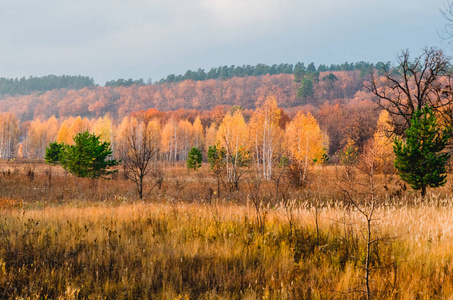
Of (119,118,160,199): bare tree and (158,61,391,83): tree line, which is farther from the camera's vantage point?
(158,61,391,83): tree line

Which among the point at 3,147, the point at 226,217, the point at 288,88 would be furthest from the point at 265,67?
the point at 226,217

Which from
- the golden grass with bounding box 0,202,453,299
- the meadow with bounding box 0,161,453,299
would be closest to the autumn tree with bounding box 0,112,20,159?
the meadow with bounding box 0,161,453,299

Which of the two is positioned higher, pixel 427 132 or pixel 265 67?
pixel 265 67

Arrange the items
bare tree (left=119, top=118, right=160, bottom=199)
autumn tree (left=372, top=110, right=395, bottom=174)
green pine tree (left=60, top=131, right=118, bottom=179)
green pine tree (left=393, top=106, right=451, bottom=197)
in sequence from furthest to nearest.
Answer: green pine tree (left=60, top=131, right=118, bottom=179), autumn tree (left=372, top=110, right=395, bottom=174), green pine tree (left=393, top=106, right=451, bottom=197), bare tree (left=119, top=118, right=160, bottom=199)

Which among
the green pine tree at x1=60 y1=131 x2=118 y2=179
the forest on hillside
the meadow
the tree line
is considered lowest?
the meadow

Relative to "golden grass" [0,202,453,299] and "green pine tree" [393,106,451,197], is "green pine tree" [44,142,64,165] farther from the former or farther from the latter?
"green pine tree" [393,106,451,197]

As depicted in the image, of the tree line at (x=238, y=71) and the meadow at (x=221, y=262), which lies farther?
the tree line at (x=238, y=71)

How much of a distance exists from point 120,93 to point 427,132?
184 metres

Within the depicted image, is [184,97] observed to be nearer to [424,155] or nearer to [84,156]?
[84,156]

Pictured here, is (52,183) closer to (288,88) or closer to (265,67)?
(288,88)

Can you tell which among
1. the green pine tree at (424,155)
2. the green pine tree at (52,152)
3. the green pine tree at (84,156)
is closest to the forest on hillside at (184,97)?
the green pine tree at (52,152)

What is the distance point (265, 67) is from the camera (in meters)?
195

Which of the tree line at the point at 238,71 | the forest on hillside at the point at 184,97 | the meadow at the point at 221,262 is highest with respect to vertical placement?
the tree line at the point at 238,71

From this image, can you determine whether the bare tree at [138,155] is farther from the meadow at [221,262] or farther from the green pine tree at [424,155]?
the green pine tree at [424,155]
